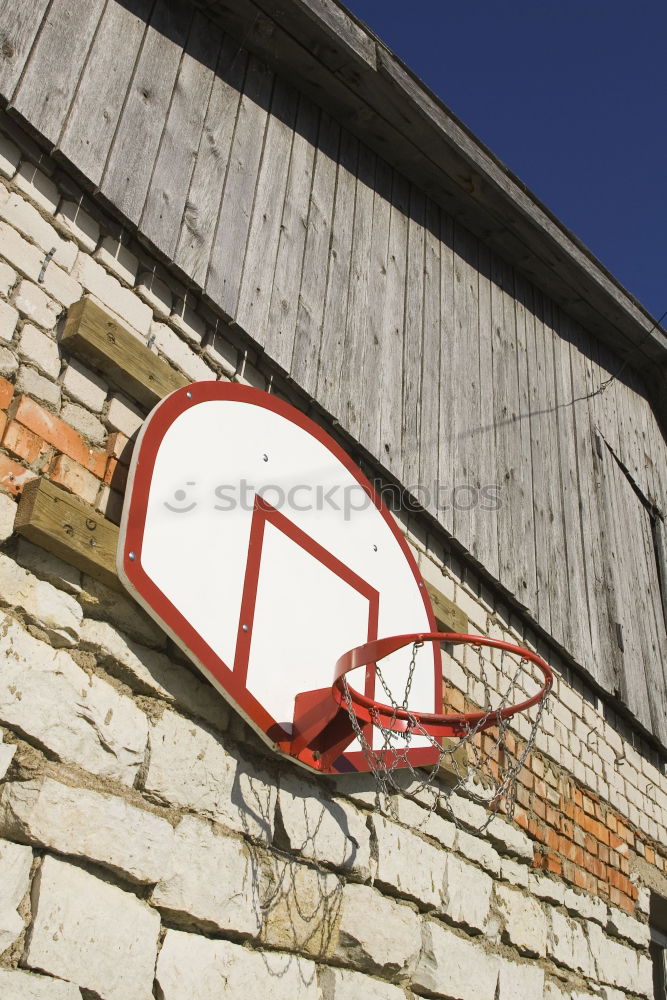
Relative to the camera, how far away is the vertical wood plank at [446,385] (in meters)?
4.64

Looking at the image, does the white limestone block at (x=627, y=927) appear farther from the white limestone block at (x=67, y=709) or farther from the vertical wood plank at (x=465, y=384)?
the white limestone block at (x=67, y=709)

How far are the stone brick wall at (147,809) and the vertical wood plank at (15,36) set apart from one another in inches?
9.5

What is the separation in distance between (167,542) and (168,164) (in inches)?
67.7

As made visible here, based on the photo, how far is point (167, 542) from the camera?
9.16 feet

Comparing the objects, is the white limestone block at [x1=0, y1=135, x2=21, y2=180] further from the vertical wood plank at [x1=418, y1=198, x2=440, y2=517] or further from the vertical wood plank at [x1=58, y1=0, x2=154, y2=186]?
the vertical wood plank at [x1=418, y1=198, x2=440, y2=517]

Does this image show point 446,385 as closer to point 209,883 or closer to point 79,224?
point 79,224

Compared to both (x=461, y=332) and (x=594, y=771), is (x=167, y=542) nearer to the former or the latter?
(x=461, y=332)

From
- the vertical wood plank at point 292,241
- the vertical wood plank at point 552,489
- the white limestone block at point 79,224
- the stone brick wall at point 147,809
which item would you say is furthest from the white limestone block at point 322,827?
the vertical wood plank at point 552,489

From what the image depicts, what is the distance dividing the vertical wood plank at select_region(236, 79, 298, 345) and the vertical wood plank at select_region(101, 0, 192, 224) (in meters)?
0.55

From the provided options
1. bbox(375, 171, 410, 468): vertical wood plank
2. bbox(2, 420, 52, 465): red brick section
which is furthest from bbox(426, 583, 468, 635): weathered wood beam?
bbox(2, 420, 52, 465): red brick section

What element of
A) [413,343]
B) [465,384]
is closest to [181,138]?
[413,343]

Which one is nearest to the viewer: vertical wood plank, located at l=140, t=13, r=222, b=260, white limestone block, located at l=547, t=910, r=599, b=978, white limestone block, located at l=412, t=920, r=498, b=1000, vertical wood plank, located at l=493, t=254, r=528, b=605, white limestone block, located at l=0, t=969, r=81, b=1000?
white limestone block, located at l=0, t=969, r=81, b=1000

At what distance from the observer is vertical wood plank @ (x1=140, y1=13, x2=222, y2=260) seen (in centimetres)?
349

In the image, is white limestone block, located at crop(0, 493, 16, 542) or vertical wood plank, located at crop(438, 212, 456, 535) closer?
white limestone block, located at crop(0, 493, 16, 542)
